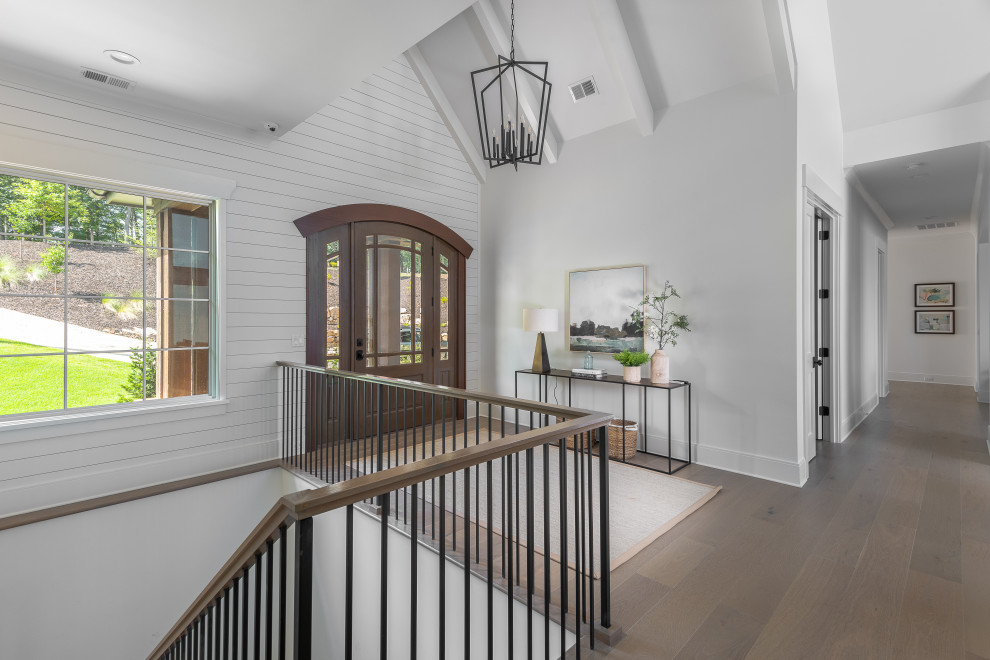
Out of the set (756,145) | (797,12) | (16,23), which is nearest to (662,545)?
(756,145)

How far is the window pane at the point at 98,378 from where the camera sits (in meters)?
3.48

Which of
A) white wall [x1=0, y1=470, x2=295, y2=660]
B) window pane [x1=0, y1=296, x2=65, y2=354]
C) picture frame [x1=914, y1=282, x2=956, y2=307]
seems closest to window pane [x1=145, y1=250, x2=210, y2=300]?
window pane [x1=0, y1=296, x2=65, y2=354]

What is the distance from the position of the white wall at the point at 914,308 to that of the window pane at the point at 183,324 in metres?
11.1

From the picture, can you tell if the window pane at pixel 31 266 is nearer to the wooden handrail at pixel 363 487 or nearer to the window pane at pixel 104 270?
the window pane at pixel 104 270

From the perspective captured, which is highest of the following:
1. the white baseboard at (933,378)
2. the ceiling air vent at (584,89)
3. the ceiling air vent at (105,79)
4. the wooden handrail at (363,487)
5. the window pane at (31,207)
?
the ceiling air vent at (584,89)

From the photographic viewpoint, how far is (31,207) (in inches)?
131

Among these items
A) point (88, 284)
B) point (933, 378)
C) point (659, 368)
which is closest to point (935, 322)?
point (933, 378)

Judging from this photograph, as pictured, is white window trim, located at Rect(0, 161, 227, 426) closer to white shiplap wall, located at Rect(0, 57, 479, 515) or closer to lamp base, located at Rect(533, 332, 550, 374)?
white shiplap wall, located at Rect(0, 57, 479, 515)

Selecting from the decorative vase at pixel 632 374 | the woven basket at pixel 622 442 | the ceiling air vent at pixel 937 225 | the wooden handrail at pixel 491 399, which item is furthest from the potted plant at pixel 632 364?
→ the ceiling air vent at pixel 937 225

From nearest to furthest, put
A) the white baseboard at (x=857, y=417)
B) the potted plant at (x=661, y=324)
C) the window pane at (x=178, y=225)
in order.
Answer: the window pane at (x=178, y=225)
the potted plant at (x=661, y=324)
the white baseboard at (x=857, y=417)

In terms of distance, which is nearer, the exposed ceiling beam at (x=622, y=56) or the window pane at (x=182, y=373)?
the window pane at (x=182, y=373)

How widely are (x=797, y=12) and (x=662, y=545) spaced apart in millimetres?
4044

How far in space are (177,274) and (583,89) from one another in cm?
401

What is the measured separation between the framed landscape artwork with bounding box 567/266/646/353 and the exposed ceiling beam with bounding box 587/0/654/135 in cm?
138
